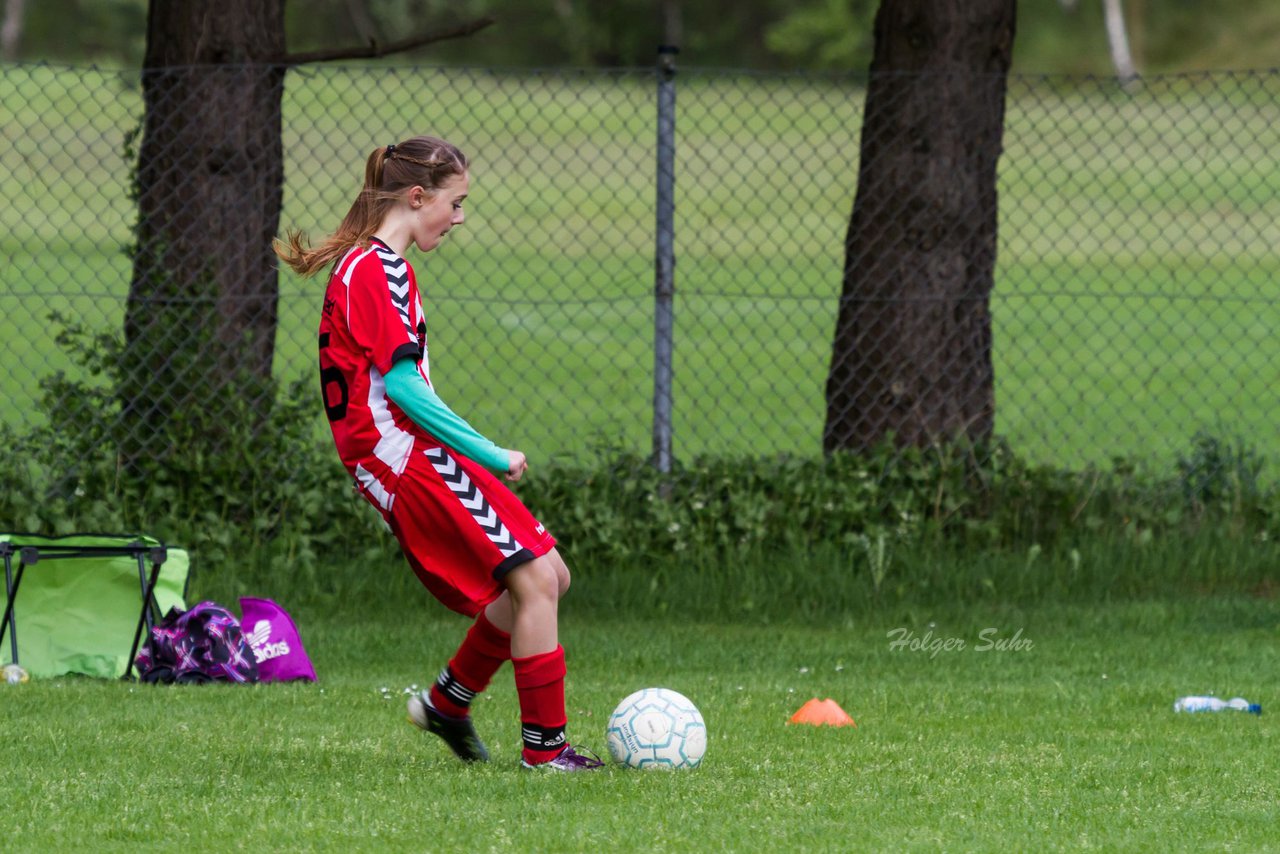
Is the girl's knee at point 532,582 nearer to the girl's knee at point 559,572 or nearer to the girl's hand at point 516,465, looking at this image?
the girl's knee at point 559,572

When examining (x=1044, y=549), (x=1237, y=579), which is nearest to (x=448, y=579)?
(x=1044, y=549)

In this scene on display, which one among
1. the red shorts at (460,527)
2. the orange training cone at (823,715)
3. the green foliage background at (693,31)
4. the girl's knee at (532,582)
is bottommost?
the orange training cone at (823,715)

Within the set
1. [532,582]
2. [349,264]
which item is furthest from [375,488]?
[349,264]

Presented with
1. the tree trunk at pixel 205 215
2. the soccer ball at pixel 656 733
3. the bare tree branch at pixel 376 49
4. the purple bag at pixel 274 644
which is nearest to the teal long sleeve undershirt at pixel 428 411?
the soccer ball at pixel 656 733

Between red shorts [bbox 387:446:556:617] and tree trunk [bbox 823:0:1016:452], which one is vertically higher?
tree trunk [bbox 823:0:1016:452]

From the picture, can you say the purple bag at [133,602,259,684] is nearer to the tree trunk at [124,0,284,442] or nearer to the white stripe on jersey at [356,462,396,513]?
the tree trunk at [124,0,284,442]

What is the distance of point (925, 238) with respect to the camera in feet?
25.4

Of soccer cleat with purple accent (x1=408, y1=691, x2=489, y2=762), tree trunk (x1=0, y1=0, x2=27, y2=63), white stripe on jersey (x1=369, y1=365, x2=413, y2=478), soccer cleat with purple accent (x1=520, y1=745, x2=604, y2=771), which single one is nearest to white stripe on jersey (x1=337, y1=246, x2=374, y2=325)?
white stripe on jersey (x1=369, y1=365, x2=413, y2=478)

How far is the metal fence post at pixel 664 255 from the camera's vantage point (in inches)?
284

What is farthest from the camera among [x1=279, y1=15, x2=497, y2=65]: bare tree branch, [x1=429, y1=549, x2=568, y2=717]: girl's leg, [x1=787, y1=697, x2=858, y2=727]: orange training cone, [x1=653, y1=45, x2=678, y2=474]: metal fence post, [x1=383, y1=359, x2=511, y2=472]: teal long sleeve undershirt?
[x1=279, y1=15, x2=497, y2=65]: bare tree branch

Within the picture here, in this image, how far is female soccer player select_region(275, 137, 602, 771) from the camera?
411cm

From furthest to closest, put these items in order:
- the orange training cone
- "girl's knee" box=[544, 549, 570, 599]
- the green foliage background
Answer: the green foliage background, the orange training cone, "girl's knee" box=[544, 549, 570, 599]

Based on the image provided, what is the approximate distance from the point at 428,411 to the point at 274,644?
2144 millimetres

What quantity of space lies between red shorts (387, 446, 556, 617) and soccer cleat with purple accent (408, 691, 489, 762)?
17.6 inches
